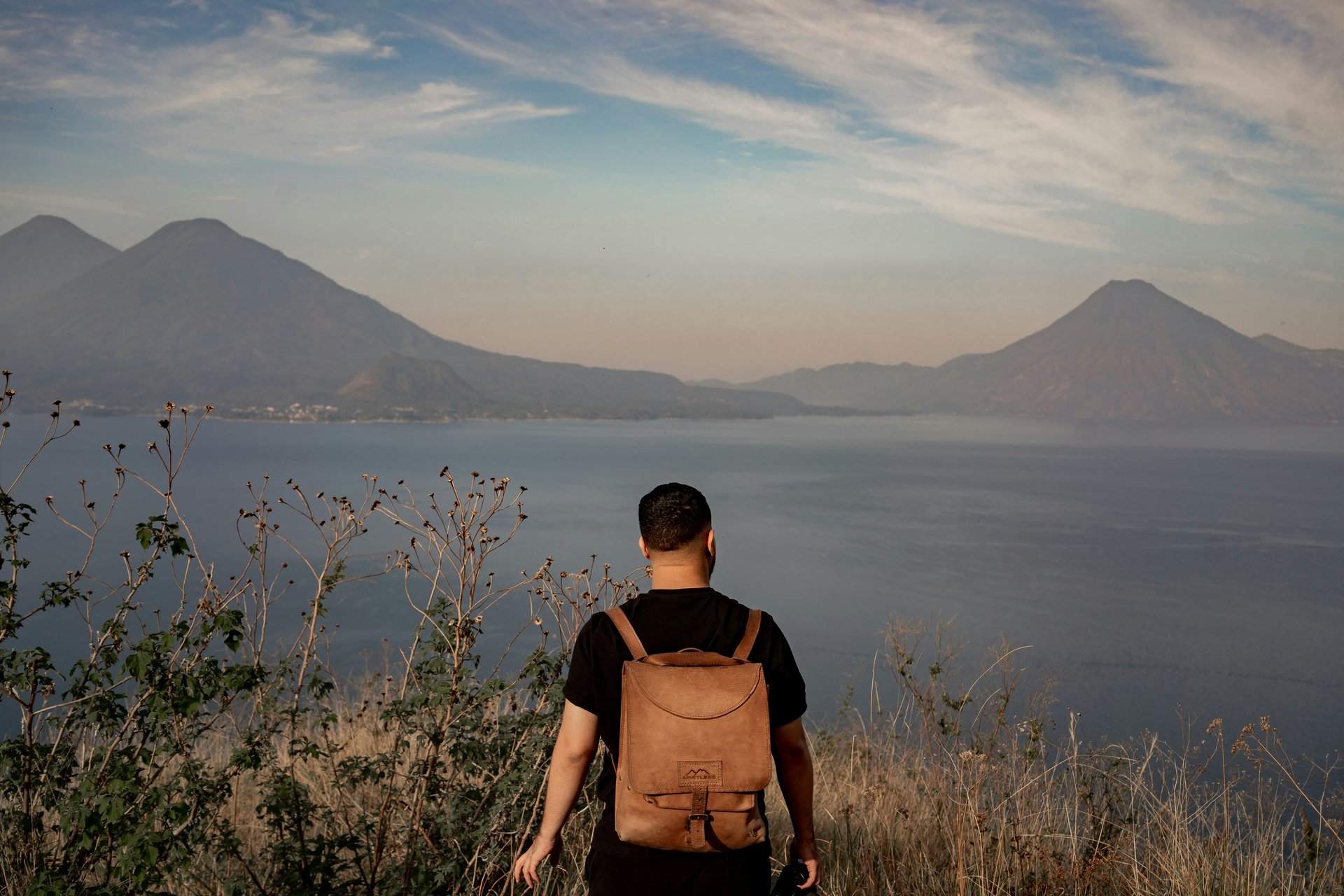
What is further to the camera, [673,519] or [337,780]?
[337,780]

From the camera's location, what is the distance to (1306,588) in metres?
34.2

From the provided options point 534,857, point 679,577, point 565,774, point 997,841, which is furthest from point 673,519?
point 997,841

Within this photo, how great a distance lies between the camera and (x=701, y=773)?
198 centimetres

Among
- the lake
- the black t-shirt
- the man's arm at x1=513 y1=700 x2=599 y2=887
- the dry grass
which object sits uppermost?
the black t-shirt

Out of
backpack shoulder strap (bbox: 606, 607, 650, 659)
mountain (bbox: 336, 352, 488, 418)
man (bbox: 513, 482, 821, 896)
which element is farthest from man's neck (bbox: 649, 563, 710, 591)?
mountain (bbox: 336, 352, 488, 418)

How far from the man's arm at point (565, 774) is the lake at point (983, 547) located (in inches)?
290

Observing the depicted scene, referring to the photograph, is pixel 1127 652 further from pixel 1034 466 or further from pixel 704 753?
pixel 1034 466

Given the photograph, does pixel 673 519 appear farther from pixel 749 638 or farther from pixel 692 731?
pixel 692 731

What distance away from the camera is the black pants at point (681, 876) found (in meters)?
2.03

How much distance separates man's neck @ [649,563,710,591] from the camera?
2137 mm

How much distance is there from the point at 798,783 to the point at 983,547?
42.5 m

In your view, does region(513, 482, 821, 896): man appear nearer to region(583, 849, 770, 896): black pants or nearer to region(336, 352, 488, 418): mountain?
region(583, 849, 770, 896): black pants

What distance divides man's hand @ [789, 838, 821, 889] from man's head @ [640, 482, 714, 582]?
31.3 inches

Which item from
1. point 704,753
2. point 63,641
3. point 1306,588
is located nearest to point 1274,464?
point 1306,588
